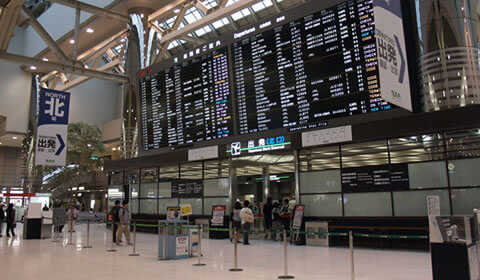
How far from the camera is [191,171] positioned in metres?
15.6

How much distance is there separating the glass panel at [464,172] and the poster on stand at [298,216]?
3961 mm

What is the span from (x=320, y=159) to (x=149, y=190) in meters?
8.57

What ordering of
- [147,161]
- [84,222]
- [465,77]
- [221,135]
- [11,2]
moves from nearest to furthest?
[465,77]
[11,2]
[221,135]
[147,161]
[84,222]

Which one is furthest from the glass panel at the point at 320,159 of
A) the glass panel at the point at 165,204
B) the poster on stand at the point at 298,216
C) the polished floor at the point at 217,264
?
the glass panel at the point at 165,204

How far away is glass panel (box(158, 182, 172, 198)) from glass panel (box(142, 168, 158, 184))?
1.62 ft

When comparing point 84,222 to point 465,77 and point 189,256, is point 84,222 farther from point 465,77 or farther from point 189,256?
point 465,77

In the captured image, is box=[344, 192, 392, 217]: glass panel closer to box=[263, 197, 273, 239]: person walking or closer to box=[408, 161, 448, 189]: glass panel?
box=[408, 161, 448, 189]: glass panel

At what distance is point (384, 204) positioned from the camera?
10.3 metres

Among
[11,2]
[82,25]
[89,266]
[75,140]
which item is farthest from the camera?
[75,140]

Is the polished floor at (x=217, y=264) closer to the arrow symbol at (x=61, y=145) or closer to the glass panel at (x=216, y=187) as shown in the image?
the arrow symbol at (x=61, y=145)

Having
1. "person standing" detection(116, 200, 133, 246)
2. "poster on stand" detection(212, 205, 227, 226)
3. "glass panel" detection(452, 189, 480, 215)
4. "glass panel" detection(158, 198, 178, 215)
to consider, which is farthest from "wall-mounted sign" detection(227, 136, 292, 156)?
"glass panel" detection(452, 189, 480, 215)

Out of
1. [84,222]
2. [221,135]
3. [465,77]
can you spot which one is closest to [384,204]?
[465,77]

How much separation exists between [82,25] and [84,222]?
12840 millimetres

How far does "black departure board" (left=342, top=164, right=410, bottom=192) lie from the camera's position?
10008 mm
